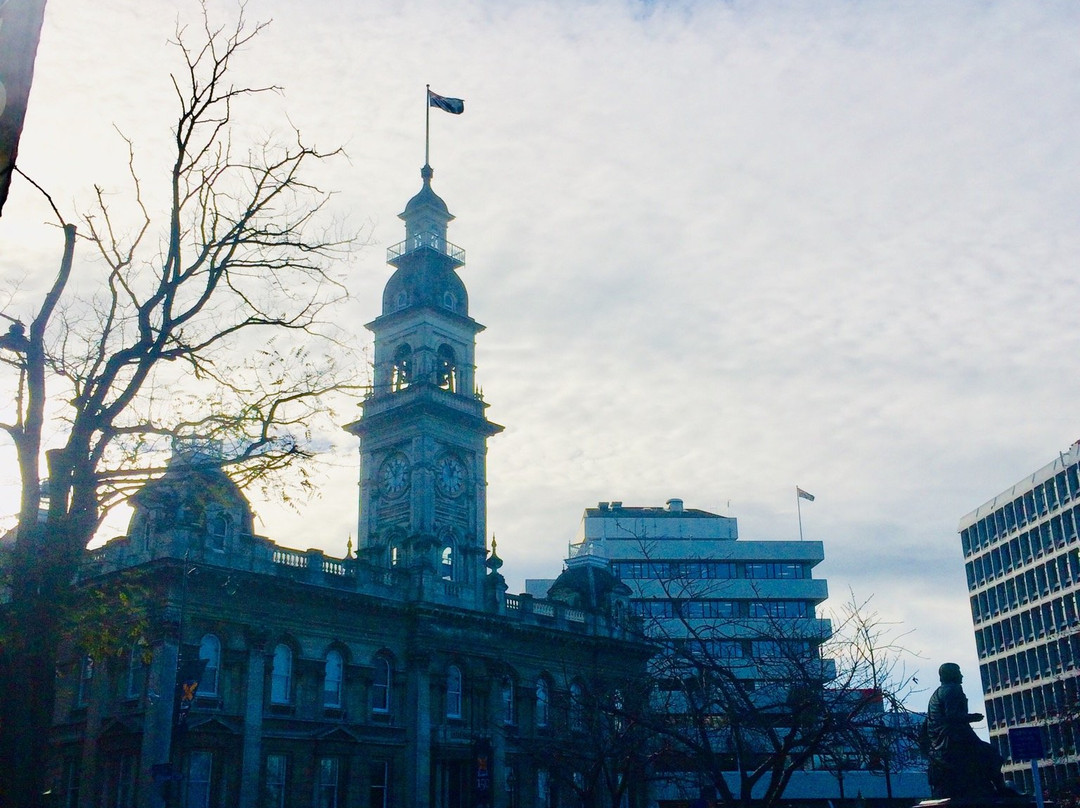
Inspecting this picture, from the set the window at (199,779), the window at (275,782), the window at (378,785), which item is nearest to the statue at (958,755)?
A: the window at (199,779)

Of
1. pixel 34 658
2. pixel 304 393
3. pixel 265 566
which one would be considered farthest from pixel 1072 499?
pixel 34 658

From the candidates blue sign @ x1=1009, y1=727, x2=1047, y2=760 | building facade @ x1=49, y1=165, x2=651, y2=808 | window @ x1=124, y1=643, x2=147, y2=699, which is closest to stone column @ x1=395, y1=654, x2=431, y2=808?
building facade @ x1=49, y1=165, x2=651, y2=808

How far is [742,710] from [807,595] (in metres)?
67.6

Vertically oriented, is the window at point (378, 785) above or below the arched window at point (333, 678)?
below

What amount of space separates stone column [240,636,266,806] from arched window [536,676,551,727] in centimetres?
1583

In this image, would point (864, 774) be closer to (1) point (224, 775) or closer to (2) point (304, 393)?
(1) point (224, 775)

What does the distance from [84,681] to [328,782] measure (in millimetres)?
9663

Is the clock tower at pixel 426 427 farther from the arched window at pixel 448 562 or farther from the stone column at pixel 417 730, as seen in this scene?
the stone column at pixel 417 730

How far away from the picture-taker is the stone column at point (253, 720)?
3862 centimetres

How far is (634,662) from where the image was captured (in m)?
58.8

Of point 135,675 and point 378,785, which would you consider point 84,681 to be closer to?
point 135,675

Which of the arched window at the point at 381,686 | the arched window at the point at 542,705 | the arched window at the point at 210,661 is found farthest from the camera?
the arched window at the point at 542,705

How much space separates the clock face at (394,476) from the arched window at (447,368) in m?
4.47

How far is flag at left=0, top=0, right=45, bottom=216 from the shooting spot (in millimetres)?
3928
